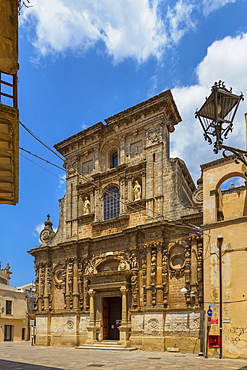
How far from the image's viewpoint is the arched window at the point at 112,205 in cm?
2661

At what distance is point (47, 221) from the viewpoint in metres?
30.9

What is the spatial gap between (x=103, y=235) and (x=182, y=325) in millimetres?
7984

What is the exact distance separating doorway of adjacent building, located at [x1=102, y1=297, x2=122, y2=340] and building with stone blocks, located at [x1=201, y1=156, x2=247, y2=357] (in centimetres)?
875

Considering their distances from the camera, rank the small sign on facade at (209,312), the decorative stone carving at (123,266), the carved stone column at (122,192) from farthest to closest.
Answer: the carved stone column at (122,192) → the decorative stone carving at (123,266) → the small sign on facade at (209,312)

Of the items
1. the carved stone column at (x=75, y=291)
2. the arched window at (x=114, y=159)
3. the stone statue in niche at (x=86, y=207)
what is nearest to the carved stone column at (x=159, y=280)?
the carved stone column at (x=75, y=291)

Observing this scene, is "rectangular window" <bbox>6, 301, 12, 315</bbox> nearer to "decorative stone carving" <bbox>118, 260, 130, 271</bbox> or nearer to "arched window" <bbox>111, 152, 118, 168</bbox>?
"decorative stone carving" <bbox>118, 260, 130, 271</bbox>

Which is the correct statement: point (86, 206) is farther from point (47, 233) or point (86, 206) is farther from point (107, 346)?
point (107, 346)

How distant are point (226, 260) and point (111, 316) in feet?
35.7

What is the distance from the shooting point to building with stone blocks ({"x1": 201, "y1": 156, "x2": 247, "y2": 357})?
55.8ft

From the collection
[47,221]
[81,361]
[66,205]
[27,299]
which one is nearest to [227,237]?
[81,361]

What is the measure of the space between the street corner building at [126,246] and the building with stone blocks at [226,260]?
139 cm

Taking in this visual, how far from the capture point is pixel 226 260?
59.3ft

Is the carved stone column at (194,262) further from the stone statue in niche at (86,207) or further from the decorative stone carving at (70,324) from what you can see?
the decorative stone carving at (70,324)

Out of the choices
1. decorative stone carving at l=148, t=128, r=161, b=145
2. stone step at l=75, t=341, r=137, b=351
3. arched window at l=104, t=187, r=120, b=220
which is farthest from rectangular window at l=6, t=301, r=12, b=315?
decorative stone carving at l=148, t=128, r=161, b=145
